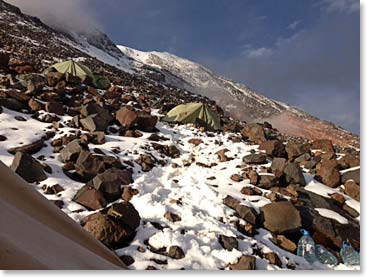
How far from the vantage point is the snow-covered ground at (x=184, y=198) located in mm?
3279

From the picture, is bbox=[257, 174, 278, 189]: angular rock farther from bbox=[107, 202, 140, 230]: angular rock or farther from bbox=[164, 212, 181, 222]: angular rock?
bbox=[107, 202, 140, 230]: angular rock

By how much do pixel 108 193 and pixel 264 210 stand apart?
1.74 metres

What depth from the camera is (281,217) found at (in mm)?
3994

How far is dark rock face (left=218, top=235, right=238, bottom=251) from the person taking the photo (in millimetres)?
3386

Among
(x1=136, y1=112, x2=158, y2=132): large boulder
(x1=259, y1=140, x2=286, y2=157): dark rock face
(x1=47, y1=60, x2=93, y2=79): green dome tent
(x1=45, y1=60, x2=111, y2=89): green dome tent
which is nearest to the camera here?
(x1=259, y1=140, x2=286, y2=157): dark rock face

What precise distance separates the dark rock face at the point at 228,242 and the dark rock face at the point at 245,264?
0.60 ft

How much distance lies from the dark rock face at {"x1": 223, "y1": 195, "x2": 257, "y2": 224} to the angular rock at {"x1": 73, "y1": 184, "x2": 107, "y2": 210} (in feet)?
4.54

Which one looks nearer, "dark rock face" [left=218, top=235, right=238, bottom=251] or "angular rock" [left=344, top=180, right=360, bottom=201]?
"dark rock face" [left=218, top=235, right=238, bottom=251]

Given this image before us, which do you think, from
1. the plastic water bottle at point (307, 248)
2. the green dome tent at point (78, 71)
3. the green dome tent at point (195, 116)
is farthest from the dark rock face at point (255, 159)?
the green dome tent at point (78, 71)

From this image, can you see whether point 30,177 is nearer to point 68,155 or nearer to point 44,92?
point 68,155

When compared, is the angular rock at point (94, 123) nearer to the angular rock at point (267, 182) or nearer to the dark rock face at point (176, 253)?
the angular rock at point (267, 182)

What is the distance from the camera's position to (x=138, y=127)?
702cm


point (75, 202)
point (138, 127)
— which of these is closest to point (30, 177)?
point (75, 202)

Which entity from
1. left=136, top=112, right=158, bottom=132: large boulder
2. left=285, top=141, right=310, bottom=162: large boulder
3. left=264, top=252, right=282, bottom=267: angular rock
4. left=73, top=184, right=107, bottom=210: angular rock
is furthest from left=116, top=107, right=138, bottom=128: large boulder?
left=264, top=252, right=282, bottom=267: angular rock
